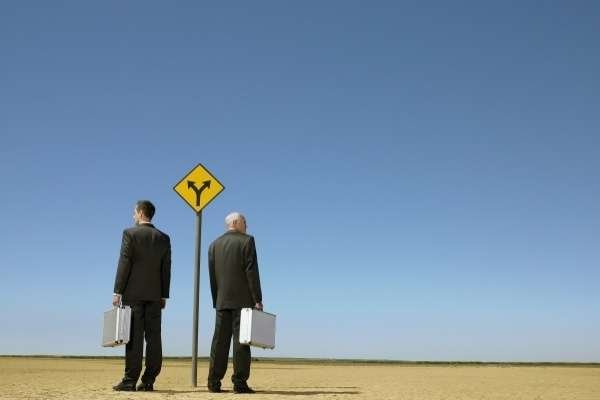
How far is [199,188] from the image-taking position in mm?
13078

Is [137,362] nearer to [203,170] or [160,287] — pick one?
[160,287]

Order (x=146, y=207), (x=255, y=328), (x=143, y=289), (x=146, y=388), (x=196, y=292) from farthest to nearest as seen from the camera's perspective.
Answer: (x=196, y=292), (x=146, y=207), (x=146, y=388), (x=143, y=289), (x=255, y=328)

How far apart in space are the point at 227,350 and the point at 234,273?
1141mm

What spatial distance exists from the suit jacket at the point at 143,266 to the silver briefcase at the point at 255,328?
54.4 inches

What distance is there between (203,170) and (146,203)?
1627 millimetres

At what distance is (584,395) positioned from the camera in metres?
15.2

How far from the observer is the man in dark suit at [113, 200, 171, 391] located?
37.0 ft

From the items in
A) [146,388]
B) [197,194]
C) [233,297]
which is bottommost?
[146,388]

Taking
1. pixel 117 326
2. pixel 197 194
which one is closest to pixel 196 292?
pixel 197 194

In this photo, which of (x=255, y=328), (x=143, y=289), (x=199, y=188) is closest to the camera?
(x=255, y=328)

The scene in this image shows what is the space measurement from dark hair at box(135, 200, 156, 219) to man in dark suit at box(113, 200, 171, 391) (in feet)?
0.51

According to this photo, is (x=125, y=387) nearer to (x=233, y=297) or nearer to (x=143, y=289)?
(x=143, y=289)

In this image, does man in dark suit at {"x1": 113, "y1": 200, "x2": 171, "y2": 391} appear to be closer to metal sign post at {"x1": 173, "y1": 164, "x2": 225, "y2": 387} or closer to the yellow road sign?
metal sign post at {"x1": 173, "y1": 164, "x2": 225, "y2": 387}

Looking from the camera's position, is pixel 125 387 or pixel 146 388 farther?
pixel 146 388
